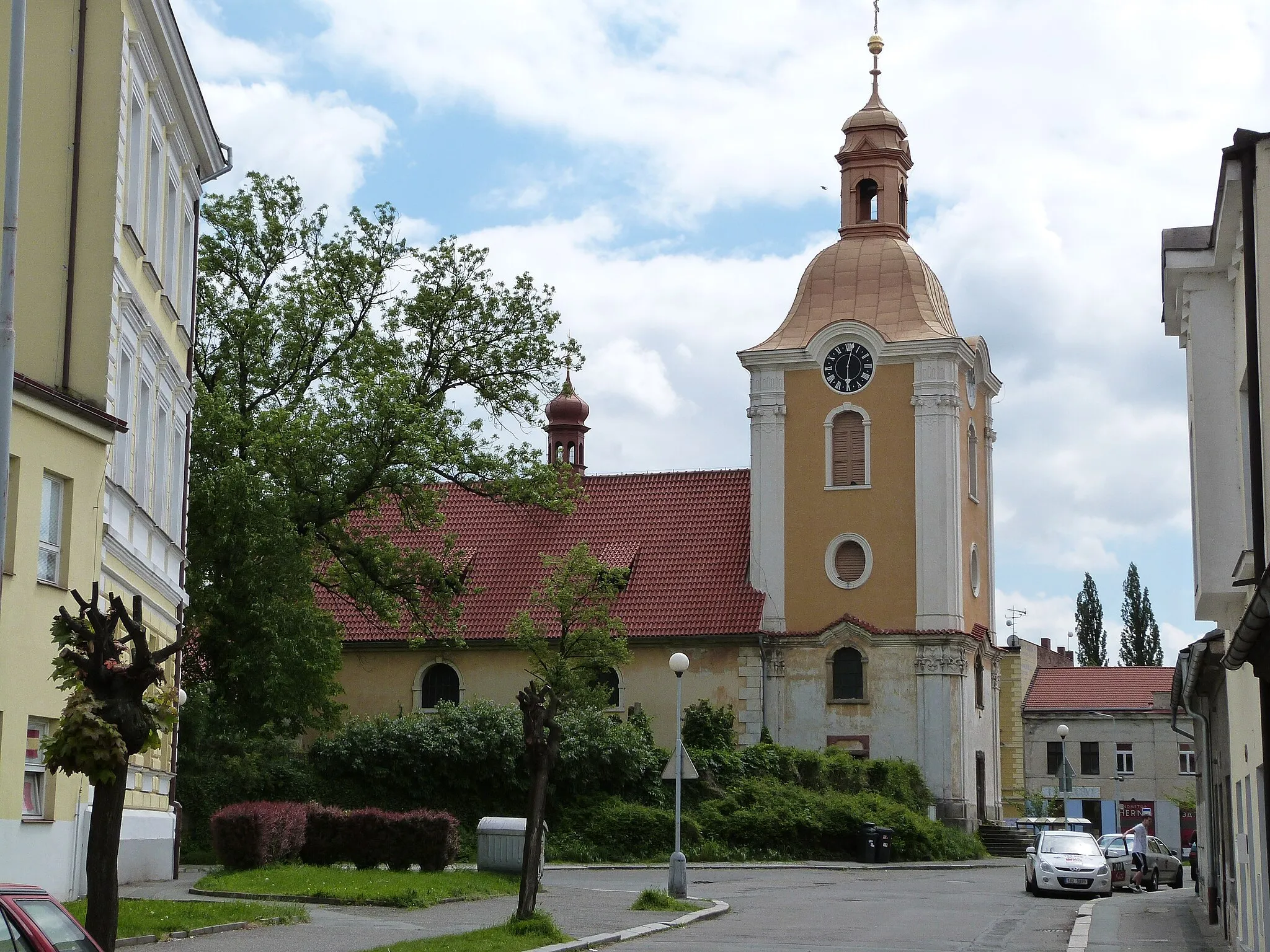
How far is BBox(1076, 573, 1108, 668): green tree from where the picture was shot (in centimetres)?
9856

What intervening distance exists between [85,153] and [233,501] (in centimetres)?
1466

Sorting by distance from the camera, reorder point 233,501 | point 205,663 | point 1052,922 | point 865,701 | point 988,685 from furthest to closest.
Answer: point 988,685, point 865,701, point 205,663, point 233,501, point 1052,922

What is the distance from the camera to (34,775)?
20.4 m

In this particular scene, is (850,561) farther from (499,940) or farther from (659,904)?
(499,940)

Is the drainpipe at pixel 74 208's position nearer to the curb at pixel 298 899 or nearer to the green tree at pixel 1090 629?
the curb at pixel 298 899

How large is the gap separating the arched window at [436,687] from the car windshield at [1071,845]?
24655mm

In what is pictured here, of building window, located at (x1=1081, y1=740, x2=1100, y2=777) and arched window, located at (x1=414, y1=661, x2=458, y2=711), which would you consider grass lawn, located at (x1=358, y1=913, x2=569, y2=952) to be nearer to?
arched window, located at (x1=414, y1=661, x2=458, y2=711)

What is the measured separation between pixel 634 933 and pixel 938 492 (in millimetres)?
32154

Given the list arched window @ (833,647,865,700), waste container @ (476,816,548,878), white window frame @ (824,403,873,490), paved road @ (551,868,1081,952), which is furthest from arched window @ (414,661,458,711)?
waste container @ (476,816,548,878)

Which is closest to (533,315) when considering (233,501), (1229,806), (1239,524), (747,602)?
(233,501)

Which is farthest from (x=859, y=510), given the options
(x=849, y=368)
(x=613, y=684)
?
(x=613, y=684)

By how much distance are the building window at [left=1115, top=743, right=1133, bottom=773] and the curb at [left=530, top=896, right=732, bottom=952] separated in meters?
56.1

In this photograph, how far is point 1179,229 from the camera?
16953 millimetres

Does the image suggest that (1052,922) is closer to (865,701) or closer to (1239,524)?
(1239,524)
